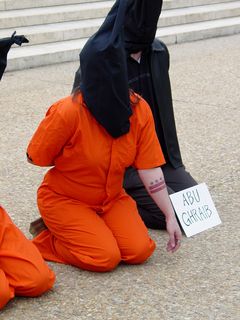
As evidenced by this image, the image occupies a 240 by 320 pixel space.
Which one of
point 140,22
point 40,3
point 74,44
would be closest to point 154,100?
point 140,22

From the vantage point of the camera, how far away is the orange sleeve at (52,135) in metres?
3.71

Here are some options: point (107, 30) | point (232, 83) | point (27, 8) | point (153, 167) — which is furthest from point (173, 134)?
point (27, 8)

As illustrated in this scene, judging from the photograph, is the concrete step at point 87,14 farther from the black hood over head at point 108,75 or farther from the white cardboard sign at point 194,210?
the black hood over head at point 108,75

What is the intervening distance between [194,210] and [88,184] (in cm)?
66

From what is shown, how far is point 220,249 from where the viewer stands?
4.19 m

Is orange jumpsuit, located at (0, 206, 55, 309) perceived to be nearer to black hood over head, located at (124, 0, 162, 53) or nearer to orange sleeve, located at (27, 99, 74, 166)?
orange sleeve, located at (27, 99, 74, 166)

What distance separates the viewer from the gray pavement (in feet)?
11.5

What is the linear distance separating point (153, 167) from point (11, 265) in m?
0.88

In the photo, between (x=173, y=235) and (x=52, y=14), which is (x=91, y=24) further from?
(x=173, y=235)

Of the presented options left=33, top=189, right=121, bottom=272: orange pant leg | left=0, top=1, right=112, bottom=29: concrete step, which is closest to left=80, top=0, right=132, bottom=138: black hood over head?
left=33, top=189, right=121, bottom=272: orange pant leg

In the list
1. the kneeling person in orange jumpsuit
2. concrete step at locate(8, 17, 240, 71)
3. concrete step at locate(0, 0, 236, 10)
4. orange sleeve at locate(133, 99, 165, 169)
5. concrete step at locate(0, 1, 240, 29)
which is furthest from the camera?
concrete step at locate(0, 0, 236, 10)

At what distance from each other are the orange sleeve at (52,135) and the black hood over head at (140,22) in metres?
0.53

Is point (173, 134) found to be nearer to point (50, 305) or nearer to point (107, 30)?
point (107, 30)

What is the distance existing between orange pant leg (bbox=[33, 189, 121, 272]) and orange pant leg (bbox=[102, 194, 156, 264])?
0.06 meters
